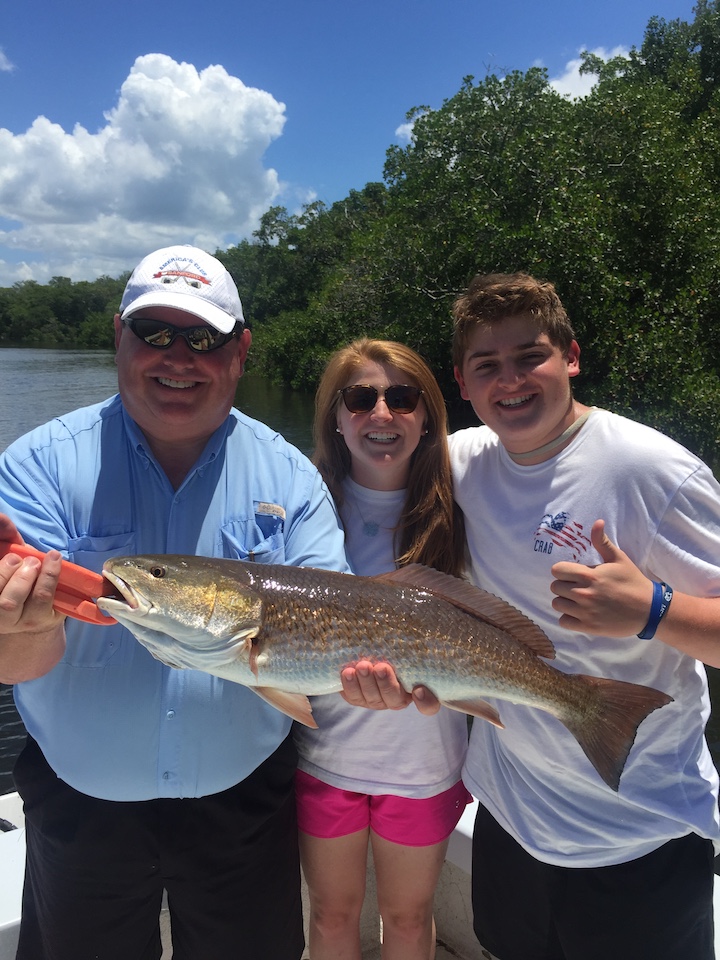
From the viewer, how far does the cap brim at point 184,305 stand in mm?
2379

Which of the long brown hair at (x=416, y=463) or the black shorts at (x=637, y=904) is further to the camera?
the long brown hair at (x=416, y=463)

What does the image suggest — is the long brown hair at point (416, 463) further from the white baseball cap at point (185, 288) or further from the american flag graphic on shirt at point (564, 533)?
the white baseball cap at point (185, 288)

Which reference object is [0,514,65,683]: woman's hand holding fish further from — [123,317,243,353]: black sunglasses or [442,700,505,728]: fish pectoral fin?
[442,700,505,728]: fish pectoral fin

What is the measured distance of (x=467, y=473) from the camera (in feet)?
9.46

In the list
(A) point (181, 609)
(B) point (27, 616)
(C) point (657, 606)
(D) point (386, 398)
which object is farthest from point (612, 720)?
(B) point (27, 616)

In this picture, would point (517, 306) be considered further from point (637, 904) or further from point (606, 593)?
point (637, 904)

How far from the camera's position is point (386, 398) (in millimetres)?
3074

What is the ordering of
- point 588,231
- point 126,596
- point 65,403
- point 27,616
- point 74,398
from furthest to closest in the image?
1. point 74,398
2. point 65,403
3. point 588,231
4. point 126,596
5. point 27,616

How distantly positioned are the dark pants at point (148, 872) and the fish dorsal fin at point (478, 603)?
0.93m

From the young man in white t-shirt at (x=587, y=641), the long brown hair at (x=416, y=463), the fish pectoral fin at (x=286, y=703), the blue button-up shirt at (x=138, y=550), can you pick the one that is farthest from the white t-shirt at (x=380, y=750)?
the long brown hair at (x=416, y=463)

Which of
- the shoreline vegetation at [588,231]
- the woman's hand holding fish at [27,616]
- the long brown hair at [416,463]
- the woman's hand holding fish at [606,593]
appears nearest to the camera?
the woman's hand holding fish at [27,616]

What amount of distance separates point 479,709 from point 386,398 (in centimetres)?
145

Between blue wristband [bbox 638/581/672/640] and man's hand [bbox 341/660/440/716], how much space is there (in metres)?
0.82

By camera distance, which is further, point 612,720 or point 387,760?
point 387,760
